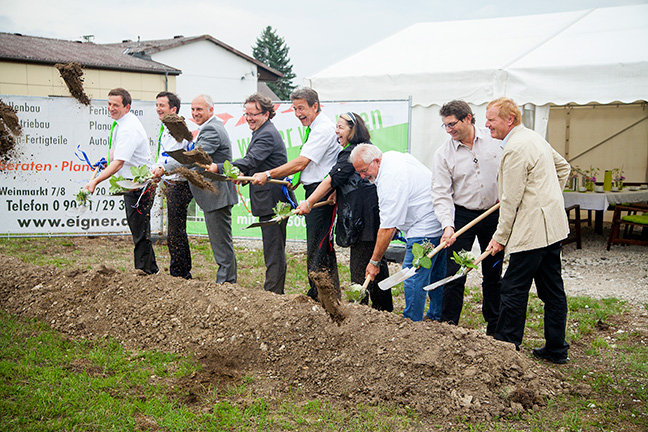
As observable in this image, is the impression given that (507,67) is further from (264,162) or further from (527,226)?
(527,226)

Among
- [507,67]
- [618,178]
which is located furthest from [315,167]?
[618,178]

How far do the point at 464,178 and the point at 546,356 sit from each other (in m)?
1.48

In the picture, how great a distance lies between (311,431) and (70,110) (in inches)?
289

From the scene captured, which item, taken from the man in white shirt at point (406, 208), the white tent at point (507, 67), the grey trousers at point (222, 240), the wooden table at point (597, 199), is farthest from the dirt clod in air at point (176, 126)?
the wooden table at point (597, 199)

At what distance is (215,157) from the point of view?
5.85 m

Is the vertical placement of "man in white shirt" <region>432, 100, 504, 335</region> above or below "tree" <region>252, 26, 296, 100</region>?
below

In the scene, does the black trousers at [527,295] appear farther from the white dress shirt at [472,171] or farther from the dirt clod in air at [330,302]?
the dirt clod in air at [330,302]

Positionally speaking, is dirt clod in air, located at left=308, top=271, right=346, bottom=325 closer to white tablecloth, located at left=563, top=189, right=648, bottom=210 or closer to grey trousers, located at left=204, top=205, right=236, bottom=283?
grey trousers, located at left=204, top=205, right=236, bottom=283

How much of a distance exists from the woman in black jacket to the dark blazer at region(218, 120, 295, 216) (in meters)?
0.69

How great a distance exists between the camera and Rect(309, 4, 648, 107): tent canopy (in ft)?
24.6

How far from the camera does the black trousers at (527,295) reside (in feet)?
13.6

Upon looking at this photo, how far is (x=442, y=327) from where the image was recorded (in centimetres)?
396

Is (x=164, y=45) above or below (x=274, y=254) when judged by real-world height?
above

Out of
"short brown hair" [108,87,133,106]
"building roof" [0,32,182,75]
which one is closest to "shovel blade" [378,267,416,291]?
"short brown hair" [108,87,133,106]
